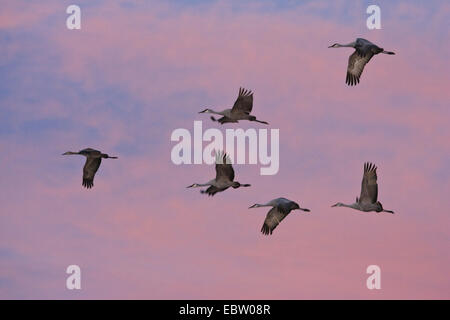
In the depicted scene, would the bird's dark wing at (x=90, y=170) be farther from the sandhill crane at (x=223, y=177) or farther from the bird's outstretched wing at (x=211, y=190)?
the sandhill crane at (x=223, y=177)

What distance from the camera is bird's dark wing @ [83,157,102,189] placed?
4194cm

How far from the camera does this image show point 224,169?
3828 cm

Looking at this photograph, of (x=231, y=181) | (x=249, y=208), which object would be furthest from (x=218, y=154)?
(x=249, y=208)

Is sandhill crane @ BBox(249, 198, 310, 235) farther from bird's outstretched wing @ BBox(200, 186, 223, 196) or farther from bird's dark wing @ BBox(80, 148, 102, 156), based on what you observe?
bird's dark wing @ BBox(80, 148, 102, 156)

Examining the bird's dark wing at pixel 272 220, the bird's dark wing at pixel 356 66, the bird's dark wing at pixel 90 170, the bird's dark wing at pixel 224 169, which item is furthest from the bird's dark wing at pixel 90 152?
the bird's dark wing at pixel 356 66

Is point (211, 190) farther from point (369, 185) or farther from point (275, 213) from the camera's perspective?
point (369, 185)

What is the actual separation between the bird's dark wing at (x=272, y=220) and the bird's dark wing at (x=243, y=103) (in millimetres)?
3181

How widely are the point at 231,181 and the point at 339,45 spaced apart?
6685 mm

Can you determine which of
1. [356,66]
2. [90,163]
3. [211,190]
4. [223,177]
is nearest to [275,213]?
[223,177]

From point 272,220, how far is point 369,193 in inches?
123

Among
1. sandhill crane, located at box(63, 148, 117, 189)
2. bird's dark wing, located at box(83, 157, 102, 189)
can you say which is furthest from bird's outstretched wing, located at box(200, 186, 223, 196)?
bird's dark wing, located at box(83, 157, 102, 189)

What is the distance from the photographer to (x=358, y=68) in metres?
39.2

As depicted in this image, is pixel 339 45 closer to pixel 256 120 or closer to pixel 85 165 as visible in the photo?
pixel 256 120

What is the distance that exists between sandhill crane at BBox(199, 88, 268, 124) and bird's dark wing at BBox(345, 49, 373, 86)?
3.24 meters
